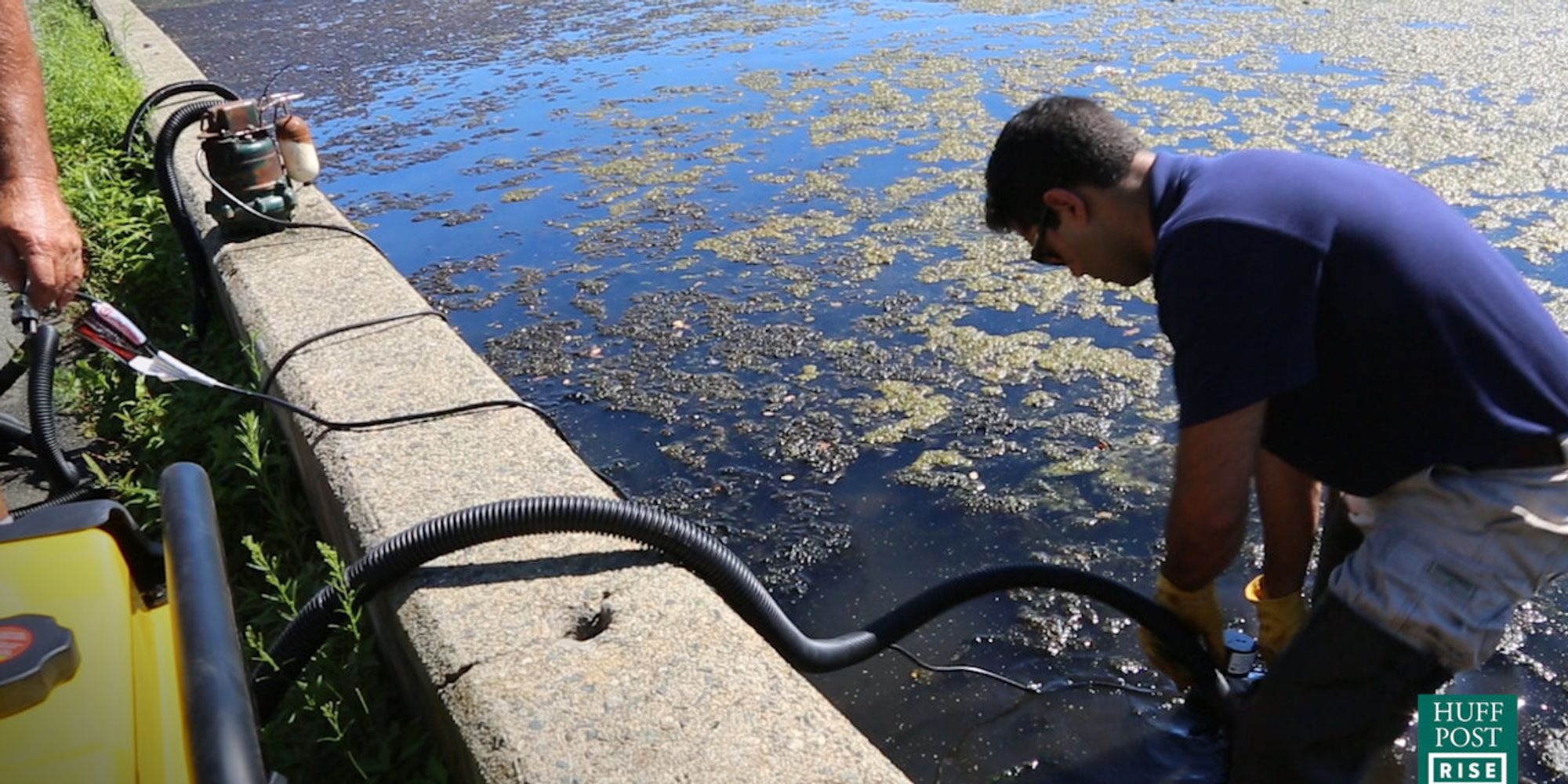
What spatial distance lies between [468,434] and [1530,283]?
3.61m

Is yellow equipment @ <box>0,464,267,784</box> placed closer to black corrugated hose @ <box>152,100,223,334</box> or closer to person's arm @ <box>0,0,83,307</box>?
person's arm @ <box>0,0,83,307</box>

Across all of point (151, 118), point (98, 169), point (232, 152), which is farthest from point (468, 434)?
point (151, 118)

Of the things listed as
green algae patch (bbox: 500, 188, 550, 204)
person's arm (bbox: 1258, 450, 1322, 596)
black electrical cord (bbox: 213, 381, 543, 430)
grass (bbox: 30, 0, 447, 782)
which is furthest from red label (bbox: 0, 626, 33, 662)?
green algae patch (bbox: 500, 188, 550, 204)

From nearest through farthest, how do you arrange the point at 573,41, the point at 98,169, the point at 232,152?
1. the point at 232,152
2. the point at 98,169
3. the point at 573,41

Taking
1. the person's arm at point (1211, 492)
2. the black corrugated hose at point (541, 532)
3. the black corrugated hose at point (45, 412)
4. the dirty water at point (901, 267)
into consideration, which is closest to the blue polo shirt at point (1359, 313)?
the person's arm at point (1211, 492)

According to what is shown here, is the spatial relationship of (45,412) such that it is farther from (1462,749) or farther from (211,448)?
(1462,749)

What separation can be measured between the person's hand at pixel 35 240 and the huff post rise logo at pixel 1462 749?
2600mm

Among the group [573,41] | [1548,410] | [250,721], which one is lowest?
[573,41]

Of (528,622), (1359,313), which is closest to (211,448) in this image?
(528,622)

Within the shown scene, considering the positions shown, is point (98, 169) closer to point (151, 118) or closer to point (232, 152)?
point (151, 118)

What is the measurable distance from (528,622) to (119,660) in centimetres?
87

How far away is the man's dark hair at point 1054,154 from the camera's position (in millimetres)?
2068

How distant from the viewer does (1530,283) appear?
158 inches

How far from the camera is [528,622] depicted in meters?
2.03
